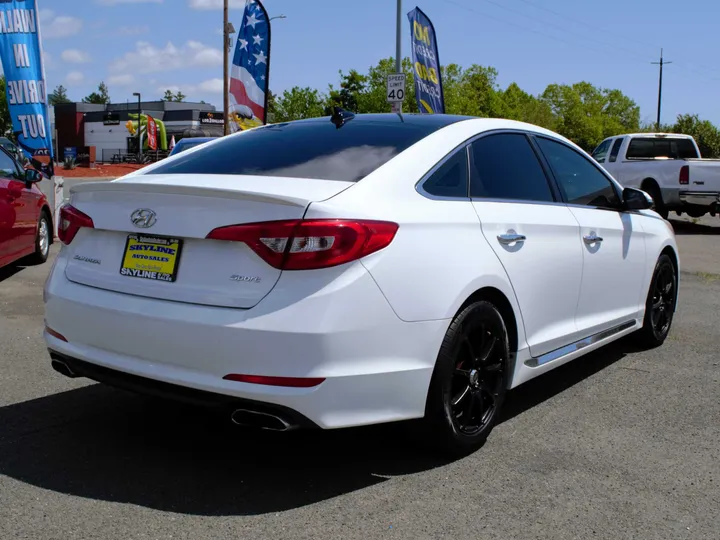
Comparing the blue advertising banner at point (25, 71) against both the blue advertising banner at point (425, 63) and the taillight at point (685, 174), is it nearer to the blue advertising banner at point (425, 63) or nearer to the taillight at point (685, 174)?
the blue advertising banner at point (425, 63)

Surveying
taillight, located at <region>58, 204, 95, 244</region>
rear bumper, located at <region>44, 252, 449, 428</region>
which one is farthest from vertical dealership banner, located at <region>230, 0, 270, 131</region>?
rear bumper, located at <region>44, 252, 449, 428</region>

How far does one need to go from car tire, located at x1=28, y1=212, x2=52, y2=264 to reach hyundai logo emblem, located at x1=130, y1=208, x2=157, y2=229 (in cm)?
701

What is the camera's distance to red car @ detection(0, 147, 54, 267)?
845 cm

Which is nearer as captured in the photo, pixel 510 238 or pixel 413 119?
pixel 510 238

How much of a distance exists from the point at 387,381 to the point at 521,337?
108 cm

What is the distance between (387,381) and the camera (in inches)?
128

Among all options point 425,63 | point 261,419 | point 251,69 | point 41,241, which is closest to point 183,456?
point 261,419

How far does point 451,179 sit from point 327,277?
3.49 ft

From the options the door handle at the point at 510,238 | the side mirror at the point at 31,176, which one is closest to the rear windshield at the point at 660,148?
the side mirror at the point at 31,176

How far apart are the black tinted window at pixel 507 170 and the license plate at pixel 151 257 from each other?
59.0 inches

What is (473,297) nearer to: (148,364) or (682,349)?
(148,364)

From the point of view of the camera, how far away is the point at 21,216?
905cm

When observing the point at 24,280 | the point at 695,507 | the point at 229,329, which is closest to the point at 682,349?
the point at 695,507

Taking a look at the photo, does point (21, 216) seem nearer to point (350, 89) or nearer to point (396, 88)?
point (396, 88)
